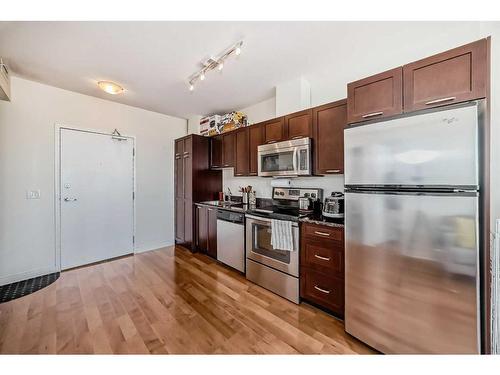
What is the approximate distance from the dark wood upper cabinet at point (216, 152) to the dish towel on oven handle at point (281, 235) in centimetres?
184

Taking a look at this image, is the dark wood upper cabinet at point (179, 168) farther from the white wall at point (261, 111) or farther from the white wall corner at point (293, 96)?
the white wall corner at point (293, 96)

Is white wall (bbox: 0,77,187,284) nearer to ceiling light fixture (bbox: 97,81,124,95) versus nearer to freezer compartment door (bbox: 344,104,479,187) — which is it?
ceiling light fixture (bbox: 97,81,124,95)

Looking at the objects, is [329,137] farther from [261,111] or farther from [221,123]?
[221,123]

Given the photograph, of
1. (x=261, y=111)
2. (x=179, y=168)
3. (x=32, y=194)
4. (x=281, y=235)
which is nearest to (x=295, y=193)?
(x=281, y=235)

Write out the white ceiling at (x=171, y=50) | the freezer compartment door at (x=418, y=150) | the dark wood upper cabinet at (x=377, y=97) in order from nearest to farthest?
the freezer compartment door at (x=418, y=150) → the dark wood upper cabinet at (x=377, y=97) → the white ceiling at (x=171, y=50)

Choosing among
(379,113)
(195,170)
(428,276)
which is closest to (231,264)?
(195,170)

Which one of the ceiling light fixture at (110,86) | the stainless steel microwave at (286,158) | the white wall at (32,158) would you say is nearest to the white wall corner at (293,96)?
the stainless steel microwave at (286,158)

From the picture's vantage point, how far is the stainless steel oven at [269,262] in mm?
2195

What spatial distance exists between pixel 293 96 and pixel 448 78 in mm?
1630

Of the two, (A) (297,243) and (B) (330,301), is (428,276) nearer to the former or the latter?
(B) (330,301)

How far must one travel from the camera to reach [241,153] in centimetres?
331

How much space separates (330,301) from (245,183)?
87.0 inches

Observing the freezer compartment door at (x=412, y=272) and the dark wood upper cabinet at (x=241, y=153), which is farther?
the dark wood upper cabinet at (x=241, y=153)

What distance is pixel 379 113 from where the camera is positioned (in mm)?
1565
